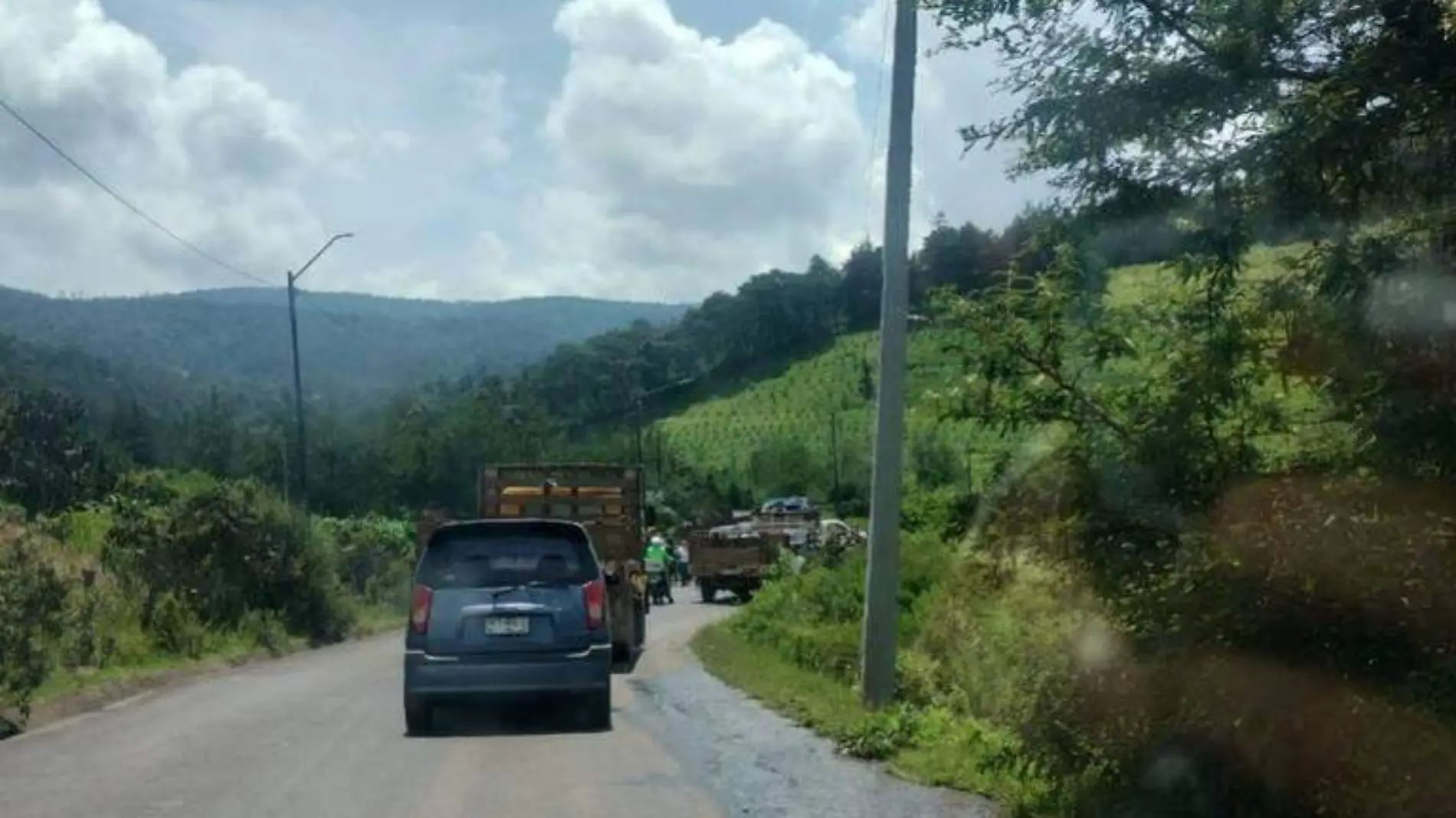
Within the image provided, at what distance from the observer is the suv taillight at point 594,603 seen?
53.8ft

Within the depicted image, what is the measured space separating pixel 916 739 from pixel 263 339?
8833 centimetres

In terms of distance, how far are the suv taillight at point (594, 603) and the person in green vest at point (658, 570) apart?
2655cm

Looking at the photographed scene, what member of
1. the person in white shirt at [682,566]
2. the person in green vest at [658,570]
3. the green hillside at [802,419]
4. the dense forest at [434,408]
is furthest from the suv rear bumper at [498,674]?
the person in white shirt at [682,566]

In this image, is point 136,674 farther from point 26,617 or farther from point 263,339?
point 263,339

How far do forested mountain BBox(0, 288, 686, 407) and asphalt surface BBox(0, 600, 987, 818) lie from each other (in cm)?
4529

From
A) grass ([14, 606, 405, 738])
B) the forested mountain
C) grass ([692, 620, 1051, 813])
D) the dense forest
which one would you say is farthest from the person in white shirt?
grass ([692, 620, 1051, 813])

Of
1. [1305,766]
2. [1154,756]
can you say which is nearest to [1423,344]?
[1305,766]

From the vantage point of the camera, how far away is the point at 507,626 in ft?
53.2

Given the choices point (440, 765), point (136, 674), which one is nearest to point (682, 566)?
point (136, 674)

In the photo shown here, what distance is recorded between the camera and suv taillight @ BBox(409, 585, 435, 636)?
53.5ft

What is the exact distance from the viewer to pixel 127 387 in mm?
66688

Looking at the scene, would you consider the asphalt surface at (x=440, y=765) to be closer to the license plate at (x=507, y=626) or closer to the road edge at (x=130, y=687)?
the road edge at (x=130, y=687)

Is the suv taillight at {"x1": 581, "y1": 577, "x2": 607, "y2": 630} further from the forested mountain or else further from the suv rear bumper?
the forested mountain

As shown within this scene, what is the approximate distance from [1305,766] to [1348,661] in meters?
0.56
